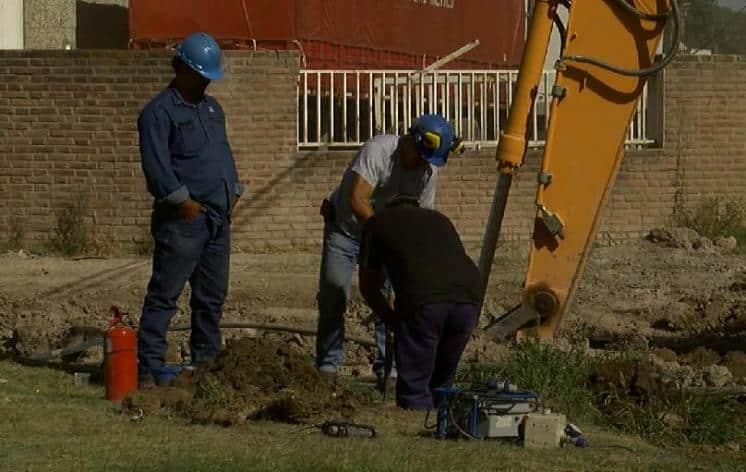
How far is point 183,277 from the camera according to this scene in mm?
10195

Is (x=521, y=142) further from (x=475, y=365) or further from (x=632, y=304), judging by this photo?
(x=632, y=304)

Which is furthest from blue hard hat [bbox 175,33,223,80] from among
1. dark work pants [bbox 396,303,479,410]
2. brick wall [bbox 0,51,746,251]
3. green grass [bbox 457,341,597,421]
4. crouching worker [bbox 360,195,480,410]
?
brick wall [bbox 0,51,746,251]

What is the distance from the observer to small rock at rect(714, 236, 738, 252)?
18.8 metres

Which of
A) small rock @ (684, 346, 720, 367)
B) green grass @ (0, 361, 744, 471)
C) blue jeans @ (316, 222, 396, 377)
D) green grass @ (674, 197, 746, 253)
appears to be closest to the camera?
green grass @ (0, 361, 744, 471)

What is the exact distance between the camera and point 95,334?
1248 cm

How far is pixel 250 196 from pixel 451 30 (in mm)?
7255

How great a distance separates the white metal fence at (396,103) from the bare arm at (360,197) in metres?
8.25

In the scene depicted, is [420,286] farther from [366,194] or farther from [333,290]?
[333,290]

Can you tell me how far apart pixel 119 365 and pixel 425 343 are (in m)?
1.81

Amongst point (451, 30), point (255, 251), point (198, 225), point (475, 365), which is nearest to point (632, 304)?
point (255, 251)

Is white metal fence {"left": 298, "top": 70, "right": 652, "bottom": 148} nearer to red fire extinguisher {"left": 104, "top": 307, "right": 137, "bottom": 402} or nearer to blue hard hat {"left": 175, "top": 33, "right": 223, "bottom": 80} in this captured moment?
blue hard hat {"left": 175, "top": 33, "right": 223, "bottom": 80}

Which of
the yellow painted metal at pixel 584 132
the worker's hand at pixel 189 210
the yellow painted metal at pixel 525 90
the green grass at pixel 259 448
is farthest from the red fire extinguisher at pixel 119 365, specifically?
the yellow painted metal at pixel 584 132

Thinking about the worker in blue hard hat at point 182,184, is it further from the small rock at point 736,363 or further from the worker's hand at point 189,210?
the small rock at point 736,363

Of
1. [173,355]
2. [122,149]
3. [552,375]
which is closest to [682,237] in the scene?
[122,149]
